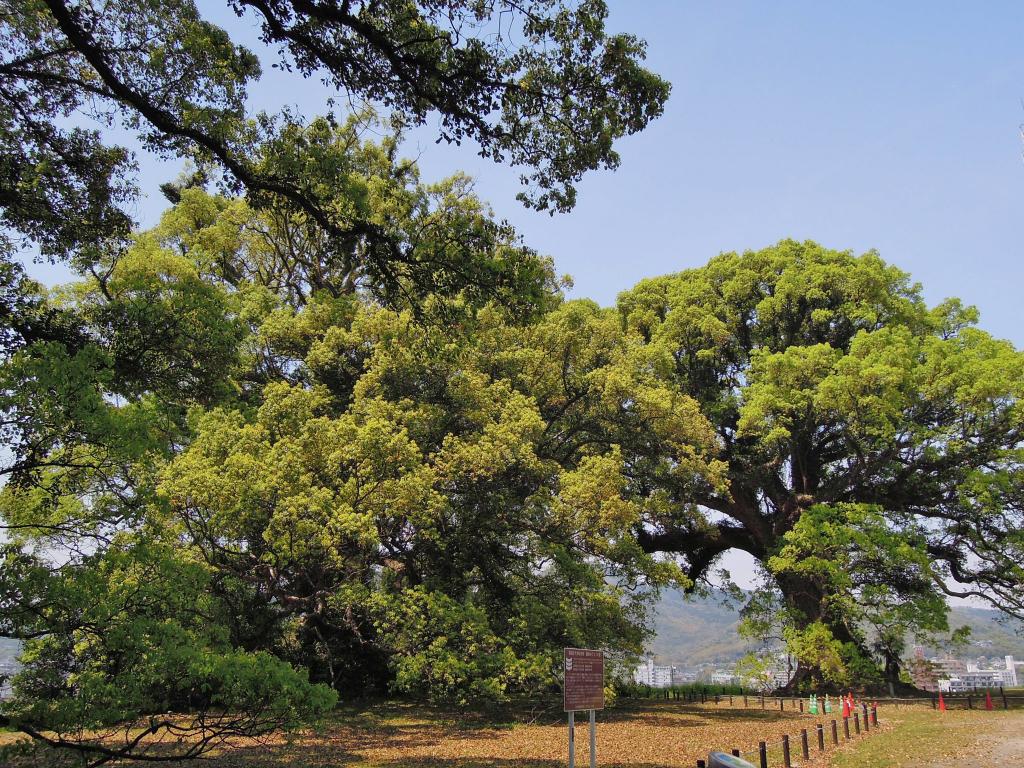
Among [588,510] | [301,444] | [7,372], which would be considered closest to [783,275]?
[588,510]

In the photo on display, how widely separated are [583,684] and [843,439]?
743 inches

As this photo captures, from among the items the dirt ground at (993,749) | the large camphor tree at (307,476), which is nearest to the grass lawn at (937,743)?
the dirt ground at (993,749)

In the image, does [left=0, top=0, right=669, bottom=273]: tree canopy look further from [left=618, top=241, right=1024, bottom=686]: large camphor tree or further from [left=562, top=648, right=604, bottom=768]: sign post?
[left=618, top=241, right=1024, bottom=686]: large camphor tree

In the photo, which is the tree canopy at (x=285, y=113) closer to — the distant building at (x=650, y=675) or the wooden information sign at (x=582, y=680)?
the wooden information sign at (x=582, y=680)

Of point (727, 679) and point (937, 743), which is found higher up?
point (937, 743)

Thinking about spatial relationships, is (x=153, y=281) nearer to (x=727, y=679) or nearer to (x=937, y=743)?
(x=937, y=743)

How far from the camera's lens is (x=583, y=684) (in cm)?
826

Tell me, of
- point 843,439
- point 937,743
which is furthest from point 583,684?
point 843,439

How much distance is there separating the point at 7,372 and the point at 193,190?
17.2 meters

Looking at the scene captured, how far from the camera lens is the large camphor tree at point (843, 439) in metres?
19.4

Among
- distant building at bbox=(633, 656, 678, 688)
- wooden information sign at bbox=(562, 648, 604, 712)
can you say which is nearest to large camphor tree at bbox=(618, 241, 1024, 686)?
distant building at bbox=(633, 656, 678, 688)

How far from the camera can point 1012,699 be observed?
2083 centimetres

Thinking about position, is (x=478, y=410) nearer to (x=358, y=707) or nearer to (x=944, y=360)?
(x=358, y=707)

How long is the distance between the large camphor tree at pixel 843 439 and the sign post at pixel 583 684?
40.5 ft
